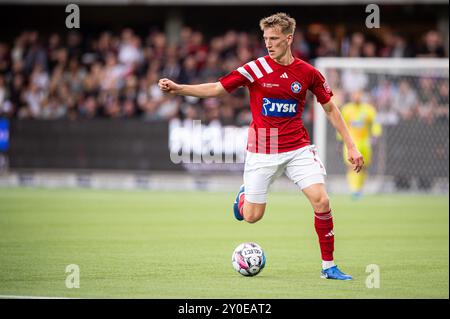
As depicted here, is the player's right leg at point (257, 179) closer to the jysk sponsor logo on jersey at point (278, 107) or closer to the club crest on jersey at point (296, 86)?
the jysk sponsor logo on jersey at point (278, 107)

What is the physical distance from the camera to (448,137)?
20391 millimetres

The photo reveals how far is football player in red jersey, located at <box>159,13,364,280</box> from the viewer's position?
29.6 feet

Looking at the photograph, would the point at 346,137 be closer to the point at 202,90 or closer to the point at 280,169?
the point at 280,169

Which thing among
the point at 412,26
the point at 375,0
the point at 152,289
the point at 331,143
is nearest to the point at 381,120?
the point at 331,143

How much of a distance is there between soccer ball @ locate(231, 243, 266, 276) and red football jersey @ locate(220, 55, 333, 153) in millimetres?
982

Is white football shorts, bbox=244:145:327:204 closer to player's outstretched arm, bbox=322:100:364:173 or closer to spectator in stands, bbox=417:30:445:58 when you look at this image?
player's outstretched arm, bbox=322:100:364:173

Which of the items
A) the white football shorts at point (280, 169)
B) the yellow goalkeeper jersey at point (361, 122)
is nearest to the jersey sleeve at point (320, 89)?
the white football shorts at point (280, 169)

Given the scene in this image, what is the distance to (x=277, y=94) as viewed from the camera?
9.15 meters

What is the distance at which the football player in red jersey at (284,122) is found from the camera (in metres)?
9.01

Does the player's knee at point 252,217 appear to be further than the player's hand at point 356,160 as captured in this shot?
Yes
